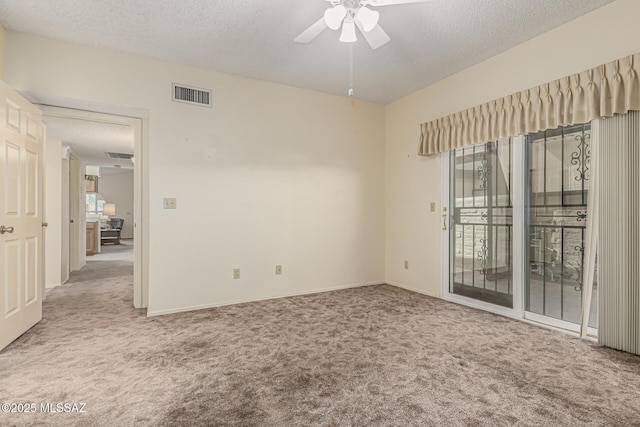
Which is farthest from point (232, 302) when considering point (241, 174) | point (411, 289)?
point (411, 289)

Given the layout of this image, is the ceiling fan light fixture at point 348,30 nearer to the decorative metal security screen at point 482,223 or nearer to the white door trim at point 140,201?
the decorative metal security screen at point 482,223

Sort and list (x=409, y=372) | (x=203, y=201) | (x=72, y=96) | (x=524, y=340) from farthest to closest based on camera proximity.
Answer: (x=203, y=201)
(x=72, y=96)
(x=524, y=340)
(x=409, y=372)

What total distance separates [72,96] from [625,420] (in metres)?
4.89

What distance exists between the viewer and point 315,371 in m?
2.28

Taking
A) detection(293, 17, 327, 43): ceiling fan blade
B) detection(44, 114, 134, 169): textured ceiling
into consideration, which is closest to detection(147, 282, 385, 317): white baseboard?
detection(44, 114, 134, 169): textured ceiling

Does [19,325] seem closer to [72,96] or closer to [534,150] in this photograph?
[72,96]

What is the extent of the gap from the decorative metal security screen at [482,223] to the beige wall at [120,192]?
13214mm

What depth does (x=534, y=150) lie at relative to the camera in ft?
10.9

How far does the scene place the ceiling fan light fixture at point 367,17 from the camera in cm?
211

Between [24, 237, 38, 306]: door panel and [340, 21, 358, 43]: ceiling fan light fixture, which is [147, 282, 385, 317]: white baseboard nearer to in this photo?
[24, 237, 38, 306]: door panel

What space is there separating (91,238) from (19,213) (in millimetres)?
6733

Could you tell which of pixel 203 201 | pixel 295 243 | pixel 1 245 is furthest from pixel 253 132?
pixel 1 245

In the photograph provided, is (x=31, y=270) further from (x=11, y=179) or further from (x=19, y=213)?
(x=11, y=179)

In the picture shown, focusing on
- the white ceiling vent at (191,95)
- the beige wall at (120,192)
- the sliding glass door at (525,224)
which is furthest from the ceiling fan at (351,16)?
the beige wall at (120,192)
